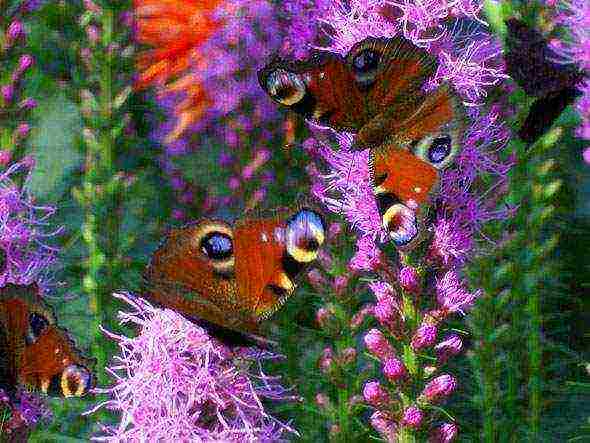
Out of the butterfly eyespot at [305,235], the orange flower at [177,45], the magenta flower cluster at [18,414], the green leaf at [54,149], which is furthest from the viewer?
the green leaf at [54,149]

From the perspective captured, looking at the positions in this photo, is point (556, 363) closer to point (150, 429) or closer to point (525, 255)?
point (525, 255)

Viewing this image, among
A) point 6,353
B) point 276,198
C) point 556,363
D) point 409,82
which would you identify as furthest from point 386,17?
point 556,363

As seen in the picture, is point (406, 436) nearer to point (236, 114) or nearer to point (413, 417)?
point (413, 417)

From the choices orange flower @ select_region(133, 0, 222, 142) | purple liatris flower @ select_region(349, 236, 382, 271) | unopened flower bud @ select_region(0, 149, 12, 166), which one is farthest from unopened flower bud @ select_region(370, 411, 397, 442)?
orange flower @ select_region(133, 0, 222, 142)

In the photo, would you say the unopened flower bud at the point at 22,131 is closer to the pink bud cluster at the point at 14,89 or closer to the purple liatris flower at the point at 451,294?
the pink bud cluster at the point at 14,89

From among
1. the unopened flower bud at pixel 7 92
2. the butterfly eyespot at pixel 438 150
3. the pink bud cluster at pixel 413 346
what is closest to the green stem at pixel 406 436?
the pink bud cluster at pixel 413 346

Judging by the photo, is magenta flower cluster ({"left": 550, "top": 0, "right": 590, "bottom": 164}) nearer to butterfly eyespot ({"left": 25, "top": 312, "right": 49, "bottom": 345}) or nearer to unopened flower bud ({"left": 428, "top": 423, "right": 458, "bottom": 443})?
unopened flower bud ({"left": 428, "top": 423, "right": 458, "bottom": 443})
